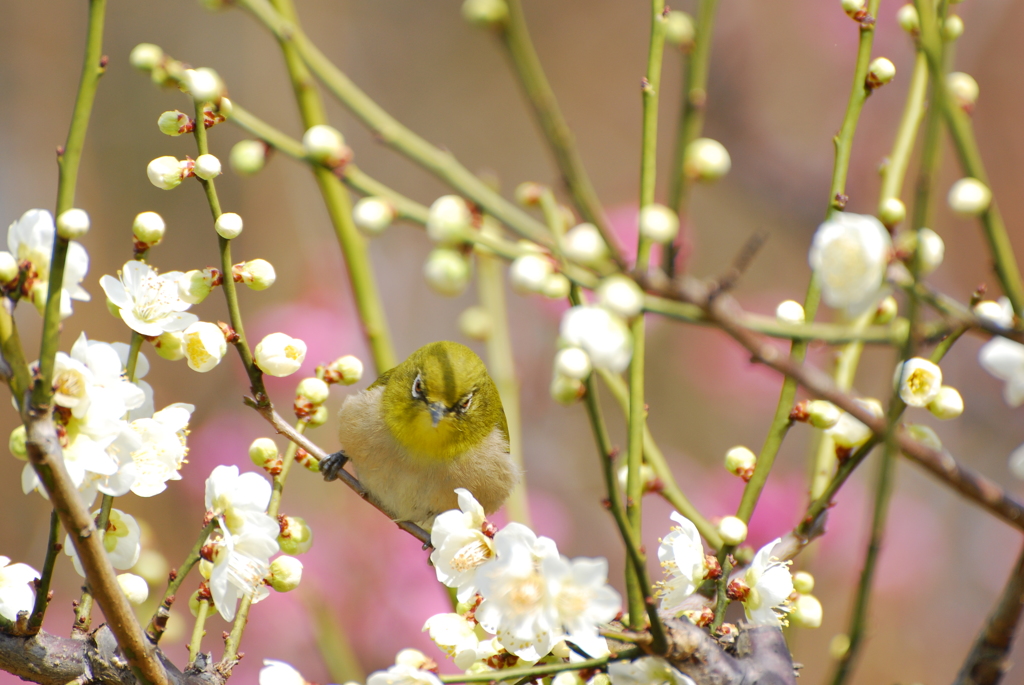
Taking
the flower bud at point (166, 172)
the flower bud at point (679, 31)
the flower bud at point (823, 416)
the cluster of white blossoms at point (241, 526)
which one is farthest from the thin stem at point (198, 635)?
the flower bud at point (679, 31)

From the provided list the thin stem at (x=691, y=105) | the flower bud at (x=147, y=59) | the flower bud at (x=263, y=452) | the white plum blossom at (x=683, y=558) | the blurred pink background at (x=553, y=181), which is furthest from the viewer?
the blurred pink background at (x=553, y=181)

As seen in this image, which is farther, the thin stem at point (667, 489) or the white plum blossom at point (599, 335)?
the thin stem at point (667, 489)

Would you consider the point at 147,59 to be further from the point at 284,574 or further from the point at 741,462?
the point at 741,462

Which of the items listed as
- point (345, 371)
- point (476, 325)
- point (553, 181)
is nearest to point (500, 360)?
point (476, 325)

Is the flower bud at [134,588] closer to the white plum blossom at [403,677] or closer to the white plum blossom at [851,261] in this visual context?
the white plum blossom at [403,677]

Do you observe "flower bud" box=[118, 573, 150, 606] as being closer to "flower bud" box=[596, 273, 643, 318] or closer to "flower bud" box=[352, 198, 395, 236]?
"flower bud" box=[352, 198, 395, 236]

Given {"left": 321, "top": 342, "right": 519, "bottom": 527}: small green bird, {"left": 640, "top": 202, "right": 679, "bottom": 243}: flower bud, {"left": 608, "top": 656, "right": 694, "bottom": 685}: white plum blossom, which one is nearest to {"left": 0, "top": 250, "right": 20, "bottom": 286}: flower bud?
{"left": 640, "top": 202, "right": 679, "bottom": 243}: flower bud
